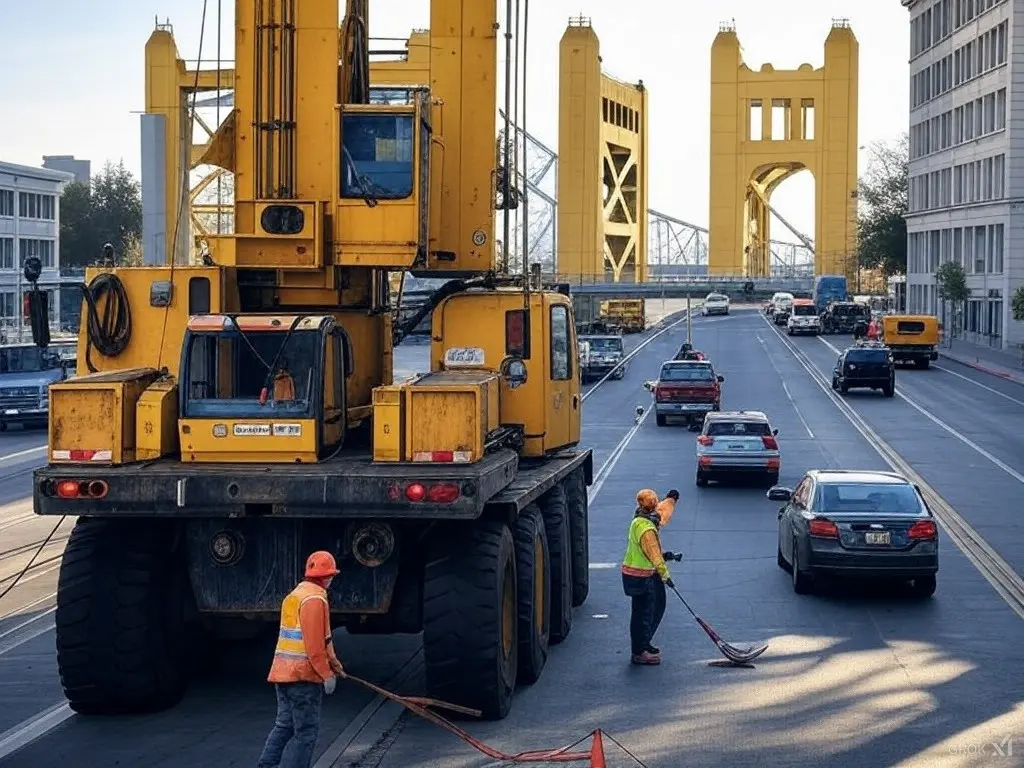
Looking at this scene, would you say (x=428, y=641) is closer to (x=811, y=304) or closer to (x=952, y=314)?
(x=952, y=314)

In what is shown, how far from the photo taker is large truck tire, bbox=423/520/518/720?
45.3 feet

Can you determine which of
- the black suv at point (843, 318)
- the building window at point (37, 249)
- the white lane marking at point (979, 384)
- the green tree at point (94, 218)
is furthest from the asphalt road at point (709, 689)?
the green tree at point (94, 218)

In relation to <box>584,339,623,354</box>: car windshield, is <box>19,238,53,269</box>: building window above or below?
above

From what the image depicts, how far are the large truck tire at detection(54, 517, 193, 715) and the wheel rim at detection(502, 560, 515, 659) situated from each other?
2.71m

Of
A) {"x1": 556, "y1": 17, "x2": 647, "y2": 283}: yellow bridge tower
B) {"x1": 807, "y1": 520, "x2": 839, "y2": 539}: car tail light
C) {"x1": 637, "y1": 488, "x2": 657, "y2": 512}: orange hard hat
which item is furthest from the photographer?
{"x1": 556, "y1": 17, "x2": 647, "y2": 283}: yellow bridge tower

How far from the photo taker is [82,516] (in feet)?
45.7

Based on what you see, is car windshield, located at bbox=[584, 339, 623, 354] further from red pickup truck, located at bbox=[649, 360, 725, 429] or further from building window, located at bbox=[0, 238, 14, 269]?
building window, located at bbox=[0, 238, 14, 269]

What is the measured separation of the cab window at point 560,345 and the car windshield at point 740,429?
16812mm

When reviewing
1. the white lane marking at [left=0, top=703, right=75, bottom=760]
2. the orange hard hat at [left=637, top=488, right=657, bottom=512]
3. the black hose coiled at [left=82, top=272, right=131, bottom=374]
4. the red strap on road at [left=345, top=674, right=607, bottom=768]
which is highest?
the black hose coiled at [left=82, top=272, right=131, bottom=374]

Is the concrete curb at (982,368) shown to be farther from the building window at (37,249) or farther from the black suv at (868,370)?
the building window at (37,249)

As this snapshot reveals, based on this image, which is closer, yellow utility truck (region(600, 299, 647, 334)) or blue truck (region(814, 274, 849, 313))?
yellow utility truck (region(600, 299, 647, 334))

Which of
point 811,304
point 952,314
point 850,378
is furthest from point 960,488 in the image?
point 811,304

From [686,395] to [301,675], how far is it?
128ft

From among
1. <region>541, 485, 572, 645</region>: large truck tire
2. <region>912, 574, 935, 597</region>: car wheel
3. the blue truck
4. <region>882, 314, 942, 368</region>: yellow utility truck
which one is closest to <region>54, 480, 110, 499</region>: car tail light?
<region>541, 485, 572, 645</region>: large truck tire
